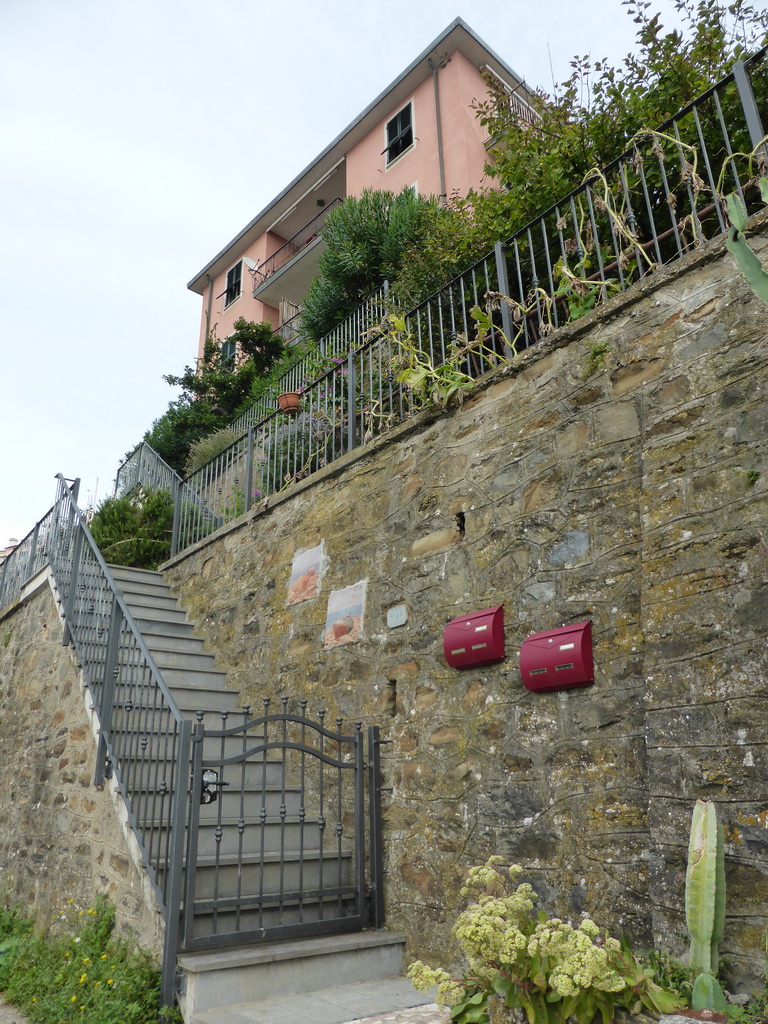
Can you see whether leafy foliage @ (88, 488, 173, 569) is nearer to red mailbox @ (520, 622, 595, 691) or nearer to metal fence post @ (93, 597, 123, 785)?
metal fence post @ (93, 597, 123, 785)

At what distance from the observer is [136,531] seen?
9.12 metres

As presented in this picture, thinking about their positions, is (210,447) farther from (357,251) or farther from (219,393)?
(357,251)

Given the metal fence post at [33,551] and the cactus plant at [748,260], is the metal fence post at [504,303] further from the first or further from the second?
the metal fence post at [33,551]

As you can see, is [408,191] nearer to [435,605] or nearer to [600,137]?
[600,137]

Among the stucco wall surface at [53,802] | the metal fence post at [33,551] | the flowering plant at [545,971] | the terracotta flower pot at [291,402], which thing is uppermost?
the terracotta flower pot at [291,402]

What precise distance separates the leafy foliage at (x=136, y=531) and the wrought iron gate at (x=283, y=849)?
4.71 m

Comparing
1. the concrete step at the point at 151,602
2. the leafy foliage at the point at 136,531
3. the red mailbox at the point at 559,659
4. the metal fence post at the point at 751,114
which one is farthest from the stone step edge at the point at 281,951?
the leafy foliage at the point at 136,531

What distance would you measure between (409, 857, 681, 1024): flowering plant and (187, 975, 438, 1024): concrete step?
447mm

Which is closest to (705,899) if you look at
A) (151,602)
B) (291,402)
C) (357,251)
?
(291,402)

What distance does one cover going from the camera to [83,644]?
609 cm

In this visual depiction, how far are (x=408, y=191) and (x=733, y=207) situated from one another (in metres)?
8.85

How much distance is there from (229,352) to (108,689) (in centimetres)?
1368

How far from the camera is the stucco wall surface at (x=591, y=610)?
2732 millimetres

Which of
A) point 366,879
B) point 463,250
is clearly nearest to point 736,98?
point 463,250
